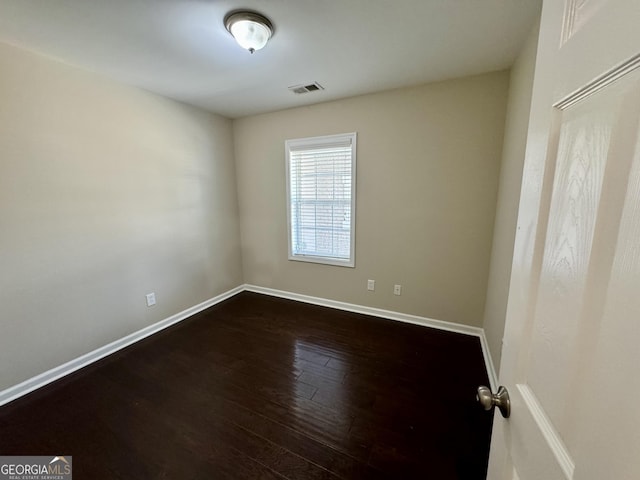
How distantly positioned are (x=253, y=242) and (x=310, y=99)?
6.56ft

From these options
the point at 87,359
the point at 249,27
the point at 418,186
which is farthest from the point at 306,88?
the point at 87,359

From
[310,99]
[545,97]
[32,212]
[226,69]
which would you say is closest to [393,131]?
[310,99]

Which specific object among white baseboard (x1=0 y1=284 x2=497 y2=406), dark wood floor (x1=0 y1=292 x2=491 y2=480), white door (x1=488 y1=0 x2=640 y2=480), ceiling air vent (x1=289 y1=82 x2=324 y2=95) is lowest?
dark wood floor (x1=0 y1=292 x2=491 y2=480)

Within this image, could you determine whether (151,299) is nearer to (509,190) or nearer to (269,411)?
(269,411)

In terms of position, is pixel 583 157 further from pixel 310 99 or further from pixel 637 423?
pixel 310 99

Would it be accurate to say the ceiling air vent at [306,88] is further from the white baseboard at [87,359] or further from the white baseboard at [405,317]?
the white baseboard at [87,359]

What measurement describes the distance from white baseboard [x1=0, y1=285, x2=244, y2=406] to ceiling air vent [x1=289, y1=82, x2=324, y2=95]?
2720 mm

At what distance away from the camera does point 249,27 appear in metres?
1.52

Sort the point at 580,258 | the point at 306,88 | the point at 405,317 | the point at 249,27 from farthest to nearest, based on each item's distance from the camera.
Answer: the point at 405,317 < the point at 306,88 < the point at 249,27 < the point at 580,258

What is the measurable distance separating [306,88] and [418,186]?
148 centimetres

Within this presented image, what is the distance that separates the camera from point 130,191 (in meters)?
2.41

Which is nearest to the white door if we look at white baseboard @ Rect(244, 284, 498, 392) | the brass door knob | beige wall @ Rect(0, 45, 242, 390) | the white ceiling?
the brass door knob

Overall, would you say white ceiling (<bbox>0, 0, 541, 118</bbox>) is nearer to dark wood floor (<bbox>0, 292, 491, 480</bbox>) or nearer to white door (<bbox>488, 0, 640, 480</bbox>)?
white door (<bbox>488, 0, 640, 480</bbox>)

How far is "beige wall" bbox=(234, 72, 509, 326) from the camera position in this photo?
7.45 ft
